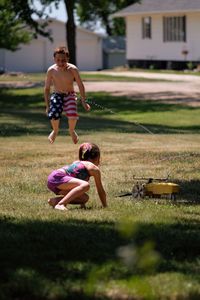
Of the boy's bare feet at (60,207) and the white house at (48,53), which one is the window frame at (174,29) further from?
the boy's bare feet at (60,207)

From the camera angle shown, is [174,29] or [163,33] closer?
[174,29]

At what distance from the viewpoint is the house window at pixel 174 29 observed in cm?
5450

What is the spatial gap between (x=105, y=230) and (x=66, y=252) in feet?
3.03

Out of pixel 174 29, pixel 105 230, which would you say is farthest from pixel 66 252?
pixel 174 29

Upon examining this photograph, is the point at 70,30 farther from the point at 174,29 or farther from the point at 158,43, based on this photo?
the point at 158,43

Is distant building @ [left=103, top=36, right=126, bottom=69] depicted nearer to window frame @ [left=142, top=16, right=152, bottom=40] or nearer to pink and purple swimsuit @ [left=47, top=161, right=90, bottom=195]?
window frame @ [left=142, top=16, right=152, bottom=40]

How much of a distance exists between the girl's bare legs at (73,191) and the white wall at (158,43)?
146 ft

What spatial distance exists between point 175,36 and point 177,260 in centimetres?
4978

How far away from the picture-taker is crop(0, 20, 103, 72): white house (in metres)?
65.8

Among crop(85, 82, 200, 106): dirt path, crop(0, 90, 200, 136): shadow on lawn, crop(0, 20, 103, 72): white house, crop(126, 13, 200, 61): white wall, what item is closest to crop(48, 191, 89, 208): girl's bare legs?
crop(0, 90, 200, 136): shadow on lawn

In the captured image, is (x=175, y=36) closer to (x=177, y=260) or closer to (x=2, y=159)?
(x=2, y=159)

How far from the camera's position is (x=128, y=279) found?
5484mm

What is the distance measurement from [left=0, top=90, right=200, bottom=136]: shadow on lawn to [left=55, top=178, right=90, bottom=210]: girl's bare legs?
9.27 metres

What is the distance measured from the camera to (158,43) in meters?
56.7
